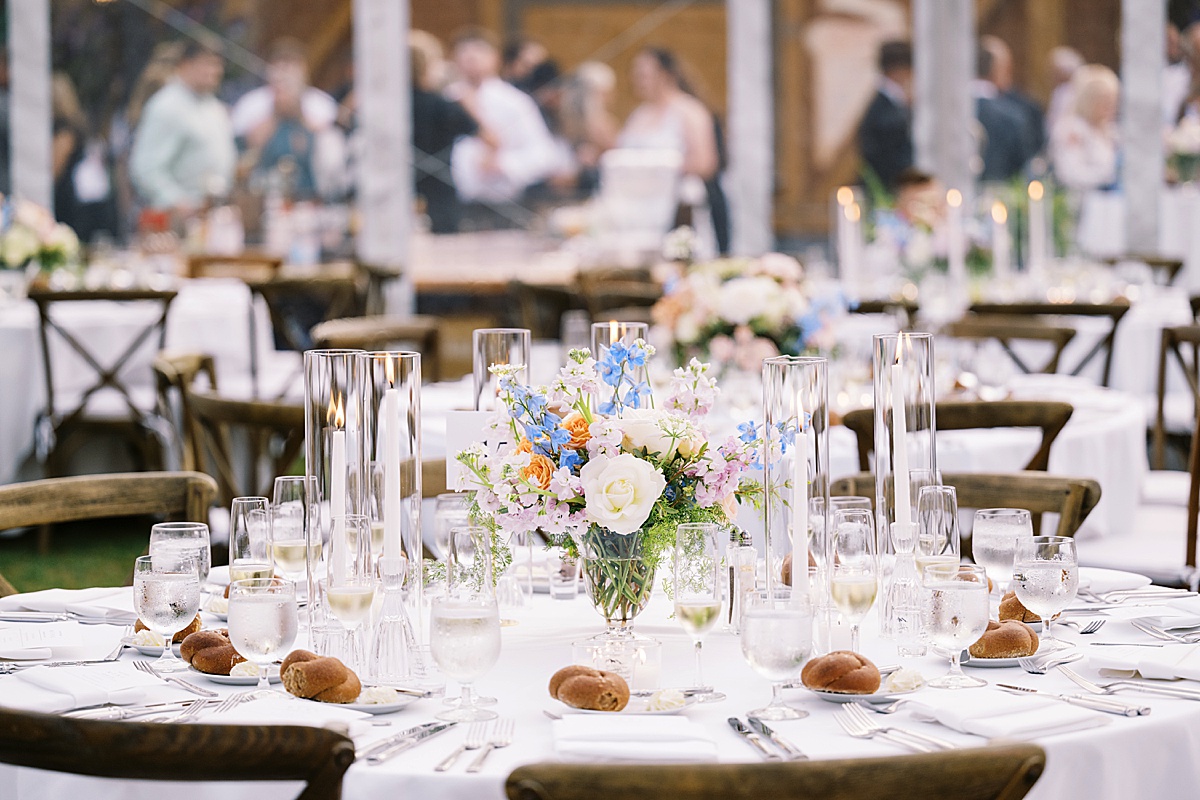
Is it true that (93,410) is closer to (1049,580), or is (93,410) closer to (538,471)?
(538,471)

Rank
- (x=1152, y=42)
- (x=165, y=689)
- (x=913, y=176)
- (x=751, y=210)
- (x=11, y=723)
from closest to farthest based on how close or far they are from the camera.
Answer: (x=11, y=723), (x=165, y=689), (x=913, y=176), (x=1152, y=42), (x=751, y=210)

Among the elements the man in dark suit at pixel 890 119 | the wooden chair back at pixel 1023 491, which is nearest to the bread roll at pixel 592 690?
the wooden chair back at pixel 1023 491

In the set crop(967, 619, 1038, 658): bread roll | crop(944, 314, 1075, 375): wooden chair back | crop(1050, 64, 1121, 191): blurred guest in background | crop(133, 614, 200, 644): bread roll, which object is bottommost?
crop(967, 619, 1038, 658): bread roll

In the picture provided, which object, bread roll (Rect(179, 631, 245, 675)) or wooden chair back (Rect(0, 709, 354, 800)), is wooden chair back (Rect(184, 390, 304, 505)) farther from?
wooden chair back (Rect(0, 709, 354, 800))

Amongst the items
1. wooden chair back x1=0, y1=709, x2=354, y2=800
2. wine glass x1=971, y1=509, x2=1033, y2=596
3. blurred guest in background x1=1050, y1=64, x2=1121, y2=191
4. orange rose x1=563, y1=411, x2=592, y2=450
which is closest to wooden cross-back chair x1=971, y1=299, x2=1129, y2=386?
wine glass x1=971, y1=509, x2=1033, y2=596

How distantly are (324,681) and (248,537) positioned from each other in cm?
51

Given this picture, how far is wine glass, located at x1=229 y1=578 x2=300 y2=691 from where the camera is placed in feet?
5.77

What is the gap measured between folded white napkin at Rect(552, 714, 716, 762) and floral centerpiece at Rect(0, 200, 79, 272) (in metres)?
5.86

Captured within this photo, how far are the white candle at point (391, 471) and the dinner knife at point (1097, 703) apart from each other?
762mm

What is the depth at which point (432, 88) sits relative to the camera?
1020cm

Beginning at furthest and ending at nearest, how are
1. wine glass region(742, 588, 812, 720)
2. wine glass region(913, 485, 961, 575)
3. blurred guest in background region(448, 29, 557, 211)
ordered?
blurred guest in background region(448, 29, 557, 211) < wine glass region(913, 485, 961, 575) < wine glass region(742, 588, 812, 720)

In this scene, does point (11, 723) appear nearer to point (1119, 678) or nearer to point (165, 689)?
point (165, 689)

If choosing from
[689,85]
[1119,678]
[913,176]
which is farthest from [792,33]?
[1119,678]

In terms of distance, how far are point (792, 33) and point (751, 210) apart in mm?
1241
